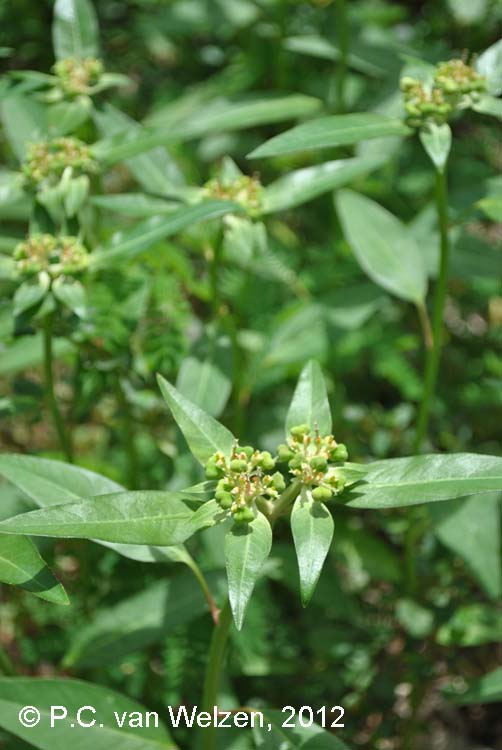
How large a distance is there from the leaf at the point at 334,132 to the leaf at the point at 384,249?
647mm

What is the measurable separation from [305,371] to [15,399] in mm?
1033

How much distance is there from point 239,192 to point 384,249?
2.09 ft

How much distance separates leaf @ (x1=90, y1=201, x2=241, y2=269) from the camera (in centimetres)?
218

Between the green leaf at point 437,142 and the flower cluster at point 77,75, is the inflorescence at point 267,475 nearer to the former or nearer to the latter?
the green leaf at point 437,142

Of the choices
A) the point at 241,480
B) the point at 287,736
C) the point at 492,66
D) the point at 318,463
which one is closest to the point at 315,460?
the point at 318,463

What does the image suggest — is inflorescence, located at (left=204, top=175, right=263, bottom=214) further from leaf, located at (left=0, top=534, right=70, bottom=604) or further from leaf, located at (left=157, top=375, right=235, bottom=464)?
leaf, located at (left=0, top=534, right=70, bottom=604)

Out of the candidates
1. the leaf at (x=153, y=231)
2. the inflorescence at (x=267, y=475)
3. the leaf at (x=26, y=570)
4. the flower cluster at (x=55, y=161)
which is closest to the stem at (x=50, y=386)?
the leaf at (x=153, y=231)

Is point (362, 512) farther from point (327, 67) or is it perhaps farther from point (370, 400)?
point (327, 67)

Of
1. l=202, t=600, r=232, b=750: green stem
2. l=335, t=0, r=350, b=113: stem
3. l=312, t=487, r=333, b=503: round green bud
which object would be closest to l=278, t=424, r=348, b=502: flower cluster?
l=312, t=487, r=333, b=503: round green bud

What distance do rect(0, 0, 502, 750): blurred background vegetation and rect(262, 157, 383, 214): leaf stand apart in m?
0.31

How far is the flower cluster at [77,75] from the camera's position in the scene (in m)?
2.61

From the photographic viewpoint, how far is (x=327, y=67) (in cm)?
423

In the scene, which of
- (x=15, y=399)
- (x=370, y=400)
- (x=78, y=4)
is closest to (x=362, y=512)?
(x=370, y=400)

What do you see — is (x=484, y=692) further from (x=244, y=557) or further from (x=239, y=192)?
(x=239, y=192)
